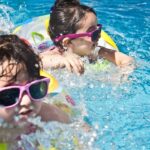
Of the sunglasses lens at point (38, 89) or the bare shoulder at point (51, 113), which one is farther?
the bare shoulder at point (51, 113)

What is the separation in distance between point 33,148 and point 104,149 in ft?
1.97

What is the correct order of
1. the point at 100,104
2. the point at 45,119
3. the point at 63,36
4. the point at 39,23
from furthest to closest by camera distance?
the point at 39,23 → the point at 63,36 → the point at 100,104 → the point at 45,119

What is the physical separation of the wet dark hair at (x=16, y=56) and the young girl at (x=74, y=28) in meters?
1.34

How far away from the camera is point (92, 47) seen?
12.4 feet

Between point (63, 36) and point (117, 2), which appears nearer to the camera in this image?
point (63, 36)

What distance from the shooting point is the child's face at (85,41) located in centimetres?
370

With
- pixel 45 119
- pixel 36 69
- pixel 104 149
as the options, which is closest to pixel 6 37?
pixel 36 69

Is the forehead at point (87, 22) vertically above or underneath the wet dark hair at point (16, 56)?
underneath

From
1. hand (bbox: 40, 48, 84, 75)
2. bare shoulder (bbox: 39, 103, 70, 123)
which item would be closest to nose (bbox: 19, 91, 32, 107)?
bare shoulder (bbox: 39, 103, 70, 123)

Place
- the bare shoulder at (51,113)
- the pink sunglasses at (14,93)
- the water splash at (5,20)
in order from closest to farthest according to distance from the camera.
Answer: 1. the pink sunglasses at (14,93)
2. the bare shoulder at (51,113)
3. the water splash at (5,20)

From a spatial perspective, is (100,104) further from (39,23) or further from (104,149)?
(39,23)

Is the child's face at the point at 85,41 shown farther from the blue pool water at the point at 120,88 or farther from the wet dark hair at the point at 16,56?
the wet dark hair at the point at 16,56

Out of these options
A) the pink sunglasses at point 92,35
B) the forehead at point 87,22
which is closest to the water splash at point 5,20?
the pink sunglasses at point 92,35

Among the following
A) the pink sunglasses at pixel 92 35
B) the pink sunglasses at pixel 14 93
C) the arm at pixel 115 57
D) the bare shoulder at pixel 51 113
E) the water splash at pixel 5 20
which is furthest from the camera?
the water splash at pixel 5 20
